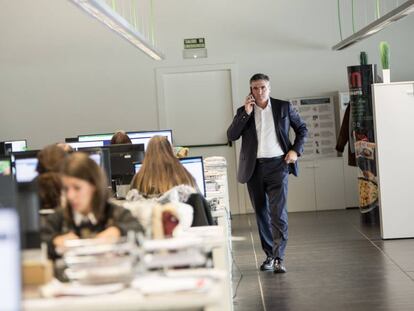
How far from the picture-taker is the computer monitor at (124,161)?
7.88m

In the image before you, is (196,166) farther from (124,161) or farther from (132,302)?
(132,302)

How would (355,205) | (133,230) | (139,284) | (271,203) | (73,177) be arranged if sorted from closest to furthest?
(139,284) → (73,177) → (133,230) → (271,203) → (355,205)

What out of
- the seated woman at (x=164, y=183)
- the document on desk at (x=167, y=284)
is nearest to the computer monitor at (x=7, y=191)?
the document on desk at (x=167, y=284)

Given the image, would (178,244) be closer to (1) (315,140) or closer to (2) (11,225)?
(2) (11,225)

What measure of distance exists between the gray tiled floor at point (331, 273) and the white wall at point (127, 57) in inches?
123

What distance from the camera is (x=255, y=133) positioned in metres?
7.54

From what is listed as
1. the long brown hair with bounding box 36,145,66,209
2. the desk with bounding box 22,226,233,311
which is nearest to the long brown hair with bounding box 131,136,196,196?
the long brown hair with bounding box 36,145,66,209

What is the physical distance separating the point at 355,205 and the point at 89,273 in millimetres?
10036

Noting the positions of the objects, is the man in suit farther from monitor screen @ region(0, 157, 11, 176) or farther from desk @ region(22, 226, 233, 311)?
desk @ region(22, 226, 233, 311)

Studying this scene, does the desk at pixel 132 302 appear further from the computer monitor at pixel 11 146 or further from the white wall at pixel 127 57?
the white wall at pixel 127 57

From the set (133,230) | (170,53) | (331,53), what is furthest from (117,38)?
(133,230)

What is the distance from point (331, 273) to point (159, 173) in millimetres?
2732

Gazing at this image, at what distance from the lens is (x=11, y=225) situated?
7.14ft

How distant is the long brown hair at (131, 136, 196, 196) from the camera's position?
5.12 meters
